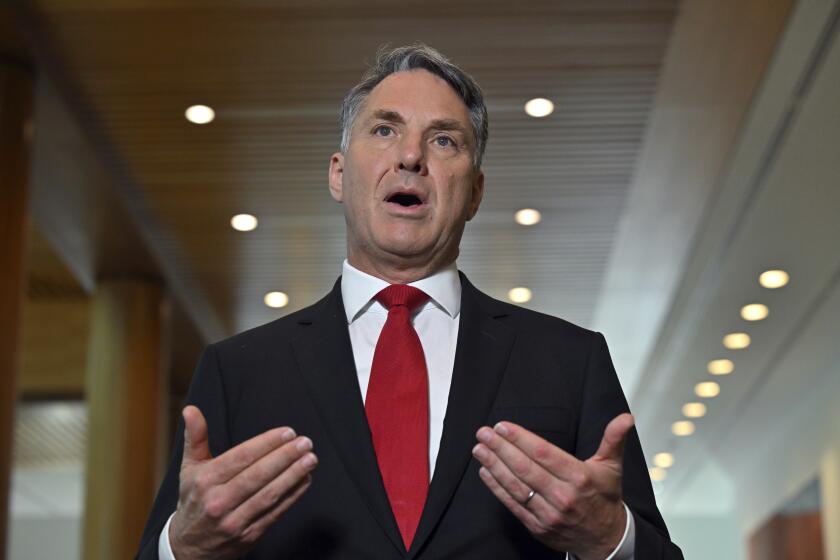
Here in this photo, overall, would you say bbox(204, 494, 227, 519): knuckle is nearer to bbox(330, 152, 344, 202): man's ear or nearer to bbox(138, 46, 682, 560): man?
bbox(138, 46, 682, 560): man

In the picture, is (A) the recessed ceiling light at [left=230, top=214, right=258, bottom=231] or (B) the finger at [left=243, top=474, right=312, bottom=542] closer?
(B) the finger at [left=243, top=474, right=312, bottom=542]

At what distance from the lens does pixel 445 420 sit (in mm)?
2041

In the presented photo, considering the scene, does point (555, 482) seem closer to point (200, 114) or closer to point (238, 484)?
point (238, 484)

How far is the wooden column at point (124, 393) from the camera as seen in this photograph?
1153 centimetres

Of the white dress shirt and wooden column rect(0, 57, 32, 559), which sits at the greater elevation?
wooden column rect(0, 57, 32, 559)

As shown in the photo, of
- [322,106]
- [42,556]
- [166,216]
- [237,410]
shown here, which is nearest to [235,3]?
[322,106]

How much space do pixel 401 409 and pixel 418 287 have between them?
0.25 meters

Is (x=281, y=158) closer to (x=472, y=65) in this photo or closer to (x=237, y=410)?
(x=472, y=65)

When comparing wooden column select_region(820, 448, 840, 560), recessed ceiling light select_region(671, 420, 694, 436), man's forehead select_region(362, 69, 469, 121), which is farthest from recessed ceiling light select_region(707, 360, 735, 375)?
man's forehead select_region(362, 69, 469, 121)

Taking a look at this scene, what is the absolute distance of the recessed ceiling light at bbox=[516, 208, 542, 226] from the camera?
410 inches

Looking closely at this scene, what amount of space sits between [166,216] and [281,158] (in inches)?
56.3

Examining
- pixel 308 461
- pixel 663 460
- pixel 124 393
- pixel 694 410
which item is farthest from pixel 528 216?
pixel 663 460

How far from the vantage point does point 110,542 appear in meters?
11.2

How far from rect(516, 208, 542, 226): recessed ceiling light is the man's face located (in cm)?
799
